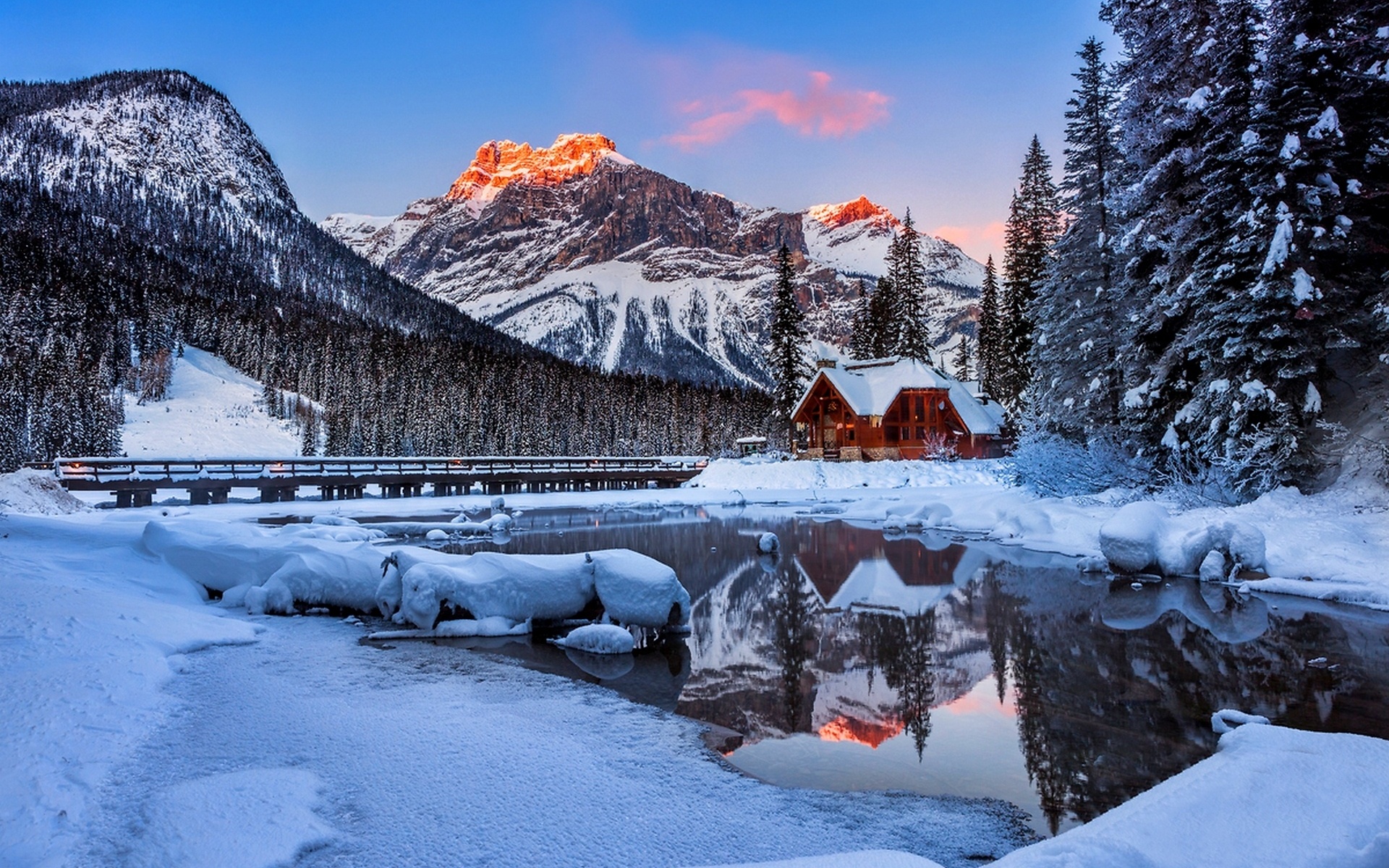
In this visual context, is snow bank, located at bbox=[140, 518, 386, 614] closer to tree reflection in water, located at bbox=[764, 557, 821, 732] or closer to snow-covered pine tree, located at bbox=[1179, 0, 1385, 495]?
tree reflection in water, located at bbox=[764, 557, 821, 732]

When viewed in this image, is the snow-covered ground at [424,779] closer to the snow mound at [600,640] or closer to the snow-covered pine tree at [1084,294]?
the snow mound at [600,640]

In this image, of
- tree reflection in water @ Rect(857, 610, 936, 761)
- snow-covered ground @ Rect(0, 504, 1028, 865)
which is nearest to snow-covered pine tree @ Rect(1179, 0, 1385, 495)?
tree reflection in water @ Rect(857, 610, 936, 761)

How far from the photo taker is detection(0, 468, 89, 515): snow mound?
22844 mm

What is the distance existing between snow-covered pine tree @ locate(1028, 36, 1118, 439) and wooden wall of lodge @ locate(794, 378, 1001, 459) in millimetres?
24395

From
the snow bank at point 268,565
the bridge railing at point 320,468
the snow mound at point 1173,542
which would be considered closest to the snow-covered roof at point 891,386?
the bridge railing at point 320,468

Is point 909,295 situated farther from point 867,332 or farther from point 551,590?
point 551,590

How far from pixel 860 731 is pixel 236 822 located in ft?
18.5

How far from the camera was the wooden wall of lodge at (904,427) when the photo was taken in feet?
180

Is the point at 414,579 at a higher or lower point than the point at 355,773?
higher

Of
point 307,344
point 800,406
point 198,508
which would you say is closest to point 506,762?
point 198,508

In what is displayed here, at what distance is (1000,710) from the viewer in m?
8.42

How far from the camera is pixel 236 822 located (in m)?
5.10

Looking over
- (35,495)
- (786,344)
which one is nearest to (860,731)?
(35,495)

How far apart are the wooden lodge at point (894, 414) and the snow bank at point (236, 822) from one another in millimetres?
49985
